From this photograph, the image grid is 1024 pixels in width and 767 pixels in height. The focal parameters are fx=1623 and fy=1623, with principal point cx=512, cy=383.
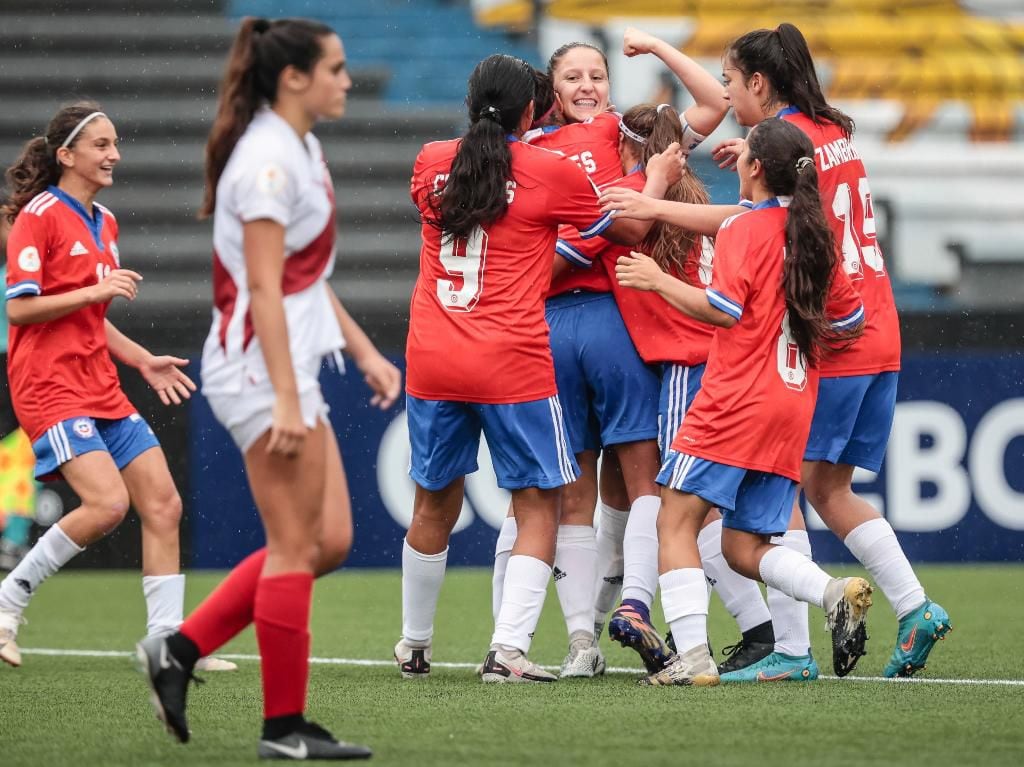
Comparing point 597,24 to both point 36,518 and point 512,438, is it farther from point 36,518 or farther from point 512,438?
Result: point 512,438

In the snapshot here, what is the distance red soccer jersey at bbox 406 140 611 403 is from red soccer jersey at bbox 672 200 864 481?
1.57 ft

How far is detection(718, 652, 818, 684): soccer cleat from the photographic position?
195 inches

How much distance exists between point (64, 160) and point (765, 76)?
2.46m

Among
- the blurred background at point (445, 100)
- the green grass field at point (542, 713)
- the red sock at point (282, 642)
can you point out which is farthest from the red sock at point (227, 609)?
the blurred background at point (445, 100)

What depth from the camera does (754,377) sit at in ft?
15.4

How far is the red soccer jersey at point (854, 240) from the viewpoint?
513cm

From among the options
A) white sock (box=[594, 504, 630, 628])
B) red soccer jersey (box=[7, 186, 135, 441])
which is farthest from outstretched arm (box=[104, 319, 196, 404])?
white sock (box=[594, 504, 630, 628])

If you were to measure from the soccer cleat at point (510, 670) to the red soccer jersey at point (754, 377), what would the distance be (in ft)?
2.68

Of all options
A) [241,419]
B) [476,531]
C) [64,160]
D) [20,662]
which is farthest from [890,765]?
[476,531]

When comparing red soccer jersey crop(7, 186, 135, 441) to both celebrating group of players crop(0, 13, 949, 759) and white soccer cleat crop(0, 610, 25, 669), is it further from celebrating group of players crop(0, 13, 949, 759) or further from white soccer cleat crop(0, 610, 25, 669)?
white soccer cleat crop(0, 610, 25, 669)

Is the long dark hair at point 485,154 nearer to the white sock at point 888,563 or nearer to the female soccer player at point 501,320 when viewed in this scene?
the female soccer player at point 501,320

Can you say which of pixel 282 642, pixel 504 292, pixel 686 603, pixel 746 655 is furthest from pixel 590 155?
pixel 282 642

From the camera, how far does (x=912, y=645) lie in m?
5.01

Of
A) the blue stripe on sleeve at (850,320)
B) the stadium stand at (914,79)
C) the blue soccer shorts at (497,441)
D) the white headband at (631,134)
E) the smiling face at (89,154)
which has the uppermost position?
the stadium stand at (914,79)
